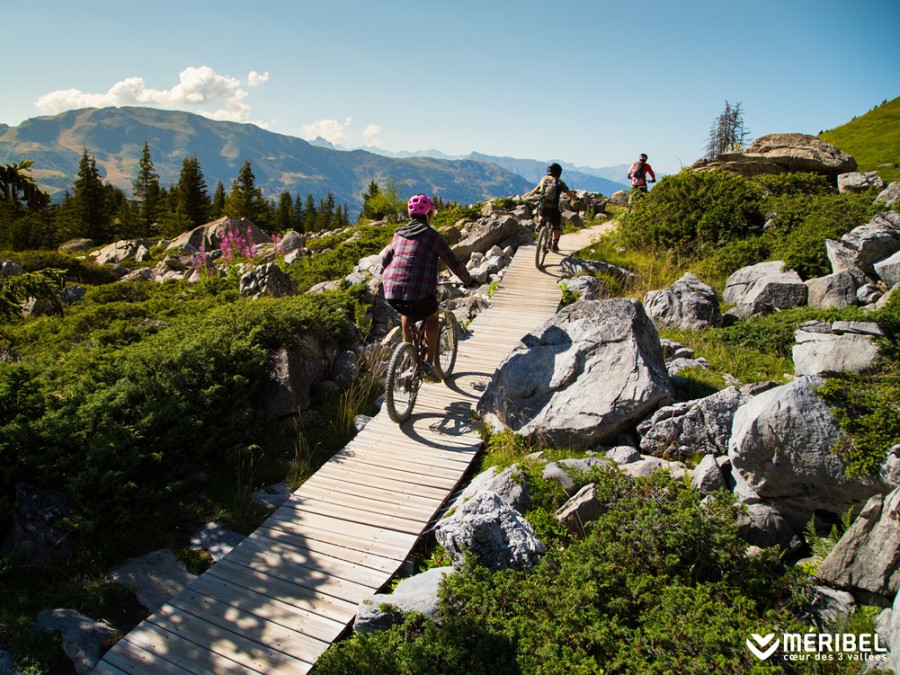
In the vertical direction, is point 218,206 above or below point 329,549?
above

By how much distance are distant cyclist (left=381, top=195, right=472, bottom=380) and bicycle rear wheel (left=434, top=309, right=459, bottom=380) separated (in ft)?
4.11

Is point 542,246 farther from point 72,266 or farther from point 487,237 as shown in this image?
point 72,266

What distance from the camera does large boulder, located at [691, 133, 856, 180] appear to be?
19.0 metres

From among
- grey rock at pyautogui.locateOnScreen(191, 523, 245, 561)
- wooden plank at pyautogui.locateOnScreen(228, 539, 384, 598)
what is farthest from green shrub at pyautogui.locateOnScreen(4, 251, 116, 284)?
wooden plank at pyautogui.locateOnScreen(228, 539, 384, 598)

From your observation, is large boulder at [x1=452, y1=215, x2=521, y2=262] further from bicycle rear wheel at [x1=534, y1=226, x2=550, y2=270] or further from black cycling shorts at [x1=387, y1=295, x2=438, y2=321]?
black cycling shorts at [x1=387, y1=295, x2=438, y2=321]

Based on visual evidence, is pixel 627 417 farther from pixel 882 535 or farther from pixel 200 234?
pixel 200 234

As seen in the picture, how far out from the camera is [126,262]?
31156 millimetres

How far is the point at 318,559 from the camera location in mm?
5434

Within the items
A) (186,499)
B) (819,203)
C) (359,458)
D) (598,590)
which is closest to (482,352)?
(359,458)

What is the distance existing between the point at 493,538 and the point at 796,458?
9.34 ft

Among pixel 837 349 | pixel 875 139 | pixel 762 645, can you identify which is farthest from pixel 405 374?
pixel 875 139

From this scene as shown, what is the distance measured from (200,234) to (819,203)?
30690 mm

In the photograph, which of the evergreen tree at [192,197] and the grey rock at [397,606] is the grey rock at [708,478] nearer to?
the grey rock at [397,606]

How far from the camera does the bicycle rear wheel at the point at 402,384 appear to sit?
23.8 feet
